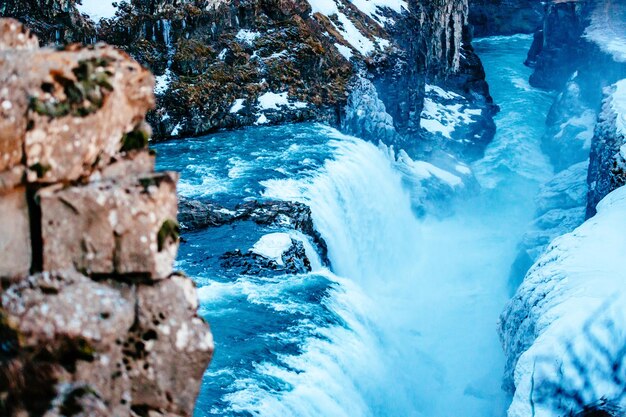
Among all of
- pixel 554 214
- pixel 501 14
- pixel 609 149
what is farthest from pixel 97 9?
pixel 501 14

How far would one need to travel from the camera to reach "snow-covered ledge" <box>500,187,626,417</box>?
1262 centimetres

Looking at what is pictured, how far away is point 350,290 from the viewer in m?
19.7

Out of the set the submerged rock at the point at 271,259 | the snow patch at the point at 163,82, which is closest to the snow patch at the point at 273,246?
the submerged rock at the point at 271,259

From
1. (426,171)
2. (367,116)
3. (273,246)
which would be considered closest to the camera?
(273,246)

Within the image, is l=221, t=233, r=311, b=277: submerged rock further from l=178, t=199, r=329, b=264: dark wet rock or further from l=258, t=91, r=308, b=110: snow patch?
l=258, t=91, r=308, b=110: snow patch

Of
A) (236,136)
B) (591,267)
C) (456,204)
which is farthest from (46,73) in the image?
(456,204)

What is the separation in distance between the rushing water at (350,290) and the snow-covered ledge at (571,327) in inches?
157

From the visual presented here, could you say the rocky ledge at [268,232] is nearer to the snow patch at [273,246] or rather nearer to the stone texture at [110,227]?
the snow patch at [273,246]

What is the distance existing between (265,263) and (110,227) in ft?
43.3

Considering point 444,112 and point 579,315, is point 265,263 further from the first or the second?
point 444,112

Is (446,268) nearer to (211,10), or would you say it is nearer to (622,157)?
(622,157)

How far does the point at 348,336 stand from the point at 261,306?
8.03 feet

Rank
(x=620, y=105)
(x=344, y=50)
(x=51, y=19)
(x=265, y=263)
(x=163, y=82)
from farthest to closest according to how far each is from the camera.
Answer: (x=344, y=50) < (x=163, y=82) < (x=51, y=19) < (x=620, y=105) < (x=265, y=263)

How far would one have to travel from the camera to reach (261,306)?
17.3m
